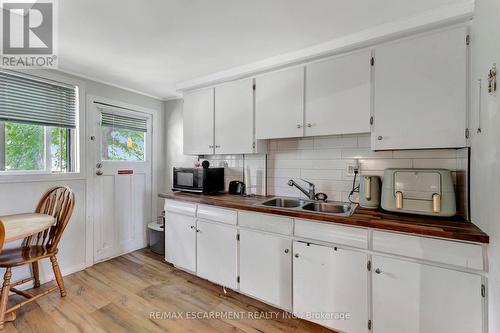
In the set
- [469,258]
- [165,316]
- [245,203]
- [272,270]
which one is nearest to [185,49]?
[245,203]

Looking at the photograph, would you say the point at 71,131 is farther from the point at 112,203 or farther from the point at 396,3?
the point at 396,3

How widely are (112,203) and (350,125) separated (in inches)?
112

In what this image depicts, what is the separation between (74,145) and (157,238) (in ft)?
4.87

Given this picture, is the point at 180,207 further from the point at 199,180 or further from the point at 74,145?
the point at 74,145

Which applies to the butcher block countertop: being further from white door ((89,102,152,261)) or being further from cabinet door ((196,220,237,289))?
white door ((89,102,152,261))

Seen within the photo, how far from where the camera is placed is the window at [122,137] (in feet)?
9.36

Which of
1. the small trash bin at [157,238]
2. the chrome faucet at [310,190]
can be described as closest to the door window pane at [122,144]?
the small trash bin at [157,238]

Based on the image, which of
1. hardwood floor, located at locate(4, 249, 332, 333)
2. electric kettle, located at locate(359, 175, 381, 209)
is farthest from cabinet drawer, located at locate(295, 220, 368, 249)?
hardwood floor, located at locate(4, 249, 332, 333)

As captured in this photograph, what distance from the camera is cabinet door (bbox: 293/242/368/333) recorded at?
5.09 ft

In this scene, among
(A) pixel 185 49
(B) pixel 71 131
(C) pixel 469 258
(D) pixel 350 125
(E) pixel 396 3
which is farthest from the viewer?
(B) pixel 71 131

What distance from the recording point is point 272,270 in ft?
6.22

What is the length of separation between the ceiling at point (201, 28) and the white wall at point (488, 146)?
13.4 inches

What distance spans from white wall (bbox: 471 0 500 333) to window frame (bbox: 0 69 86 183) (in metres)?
3.38

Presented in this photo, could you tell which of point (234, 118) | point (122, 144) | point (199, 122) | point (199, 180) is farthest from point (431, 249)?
point (122, 144)
